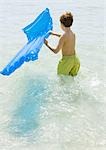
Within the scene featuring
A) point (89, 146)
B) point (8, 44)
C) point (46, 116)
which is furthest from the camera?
point (8, 44)

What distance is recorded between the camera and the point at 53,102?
5.41m

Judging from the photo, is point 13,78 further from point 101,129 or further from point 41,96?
point 101,129

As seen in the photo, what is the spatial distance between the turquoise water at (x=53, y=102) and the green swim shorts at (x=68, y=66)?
10 cm

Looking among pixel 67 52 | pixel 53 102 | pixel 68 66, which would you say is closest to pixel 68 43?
pixel 67 52

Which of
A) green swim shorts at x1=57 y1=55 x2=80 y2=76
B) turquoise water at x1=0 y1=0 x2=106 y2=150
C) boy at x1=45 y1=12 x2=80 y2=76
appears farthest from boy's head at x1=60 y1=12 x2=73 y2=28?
turquoise water at x1=0 y1=0 x2=106 y2=150

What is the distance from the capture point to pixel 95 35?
28.6ft

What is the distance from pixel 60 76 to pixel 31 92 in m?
0.57

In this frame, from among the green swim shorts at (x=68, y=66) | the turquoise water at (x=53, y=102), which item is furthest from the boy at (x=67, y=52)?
the turquoise water at (x=53, y=102)

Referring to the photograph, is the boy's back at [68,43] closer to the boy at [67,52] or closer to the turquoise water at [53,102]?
the boy at [67,52]

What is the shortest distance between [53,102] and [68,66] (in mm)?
803

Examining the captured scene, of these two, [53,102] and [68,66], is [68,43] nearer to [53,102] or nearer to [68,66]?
[68,66]

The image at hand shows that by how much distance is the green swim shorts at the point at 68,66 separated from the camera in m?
6.04

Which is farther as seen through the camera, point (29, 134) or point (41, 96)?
point (41, 96)

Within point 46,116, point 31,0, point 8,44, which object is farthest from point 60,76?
point 31,0
